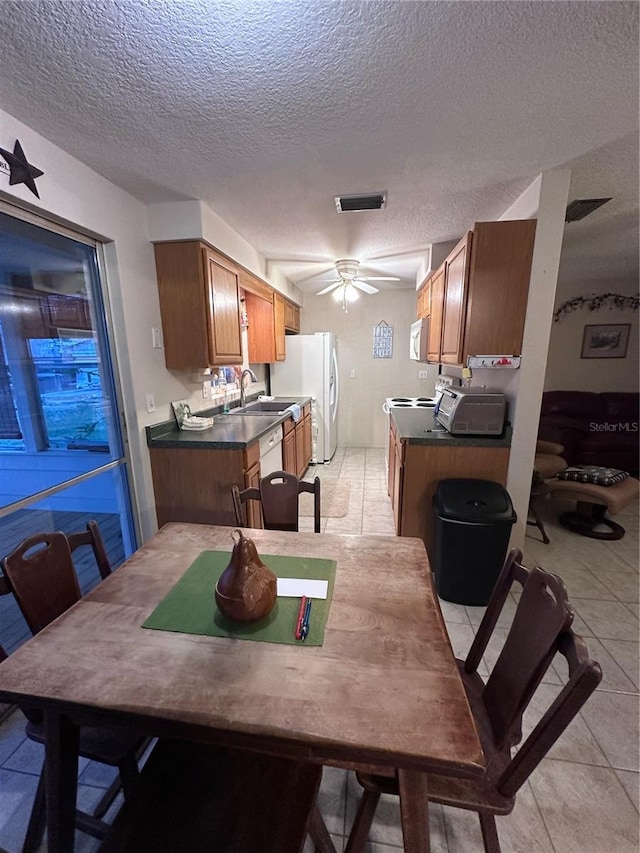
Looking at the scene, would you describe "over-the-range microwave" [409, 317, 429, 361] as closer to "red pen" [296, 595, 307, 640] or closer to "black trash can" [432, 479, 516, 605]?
"black trash can" [432, 479, 516, 605]

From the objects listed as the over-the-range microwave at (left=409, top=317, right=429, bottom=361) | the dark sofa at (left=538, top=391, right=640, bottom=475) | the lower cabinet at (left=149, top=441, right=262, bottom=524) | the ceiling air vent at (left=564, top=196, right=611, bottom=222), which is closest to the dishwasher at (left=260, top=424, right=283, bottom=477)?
the lower cabinet at (left=149, top=441, right=262, bottom=524)

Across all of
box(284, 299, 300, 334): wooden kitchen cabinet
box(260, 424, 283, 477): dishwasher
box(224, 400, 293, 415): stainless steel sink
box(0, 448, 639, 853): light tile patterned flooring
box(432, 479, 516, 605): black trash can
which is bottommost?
box(0, 448, 639, 853): light tile patterned flooring

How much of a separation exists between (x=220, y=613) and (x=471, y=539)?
5.08 feet

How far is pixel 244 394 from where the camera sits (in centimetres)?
374

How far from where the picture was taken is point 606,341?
457 cm

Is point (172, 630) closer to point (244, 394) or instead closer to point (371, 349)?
point (244, 394)

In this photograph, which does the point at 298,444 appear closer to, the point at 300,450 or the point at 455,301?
the point at 300,450

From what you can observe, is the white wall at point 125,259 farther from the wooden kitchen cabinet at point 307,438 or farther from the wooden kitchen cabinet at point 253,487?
the wooden kitchen cabinet at point 307,438

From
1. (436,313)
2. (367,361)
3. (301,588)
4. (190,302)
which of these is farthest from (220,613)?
(367,361)

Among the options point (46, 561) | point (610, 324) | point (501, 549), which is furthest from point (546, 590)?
point (610, 324)

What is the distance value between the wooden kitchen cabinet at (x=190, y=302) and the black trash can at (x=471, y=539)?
1894 mm

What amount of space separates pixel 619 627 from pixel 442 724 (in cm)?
188

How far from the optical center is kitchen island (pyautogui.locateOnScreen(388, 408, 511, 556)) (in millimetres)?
2227

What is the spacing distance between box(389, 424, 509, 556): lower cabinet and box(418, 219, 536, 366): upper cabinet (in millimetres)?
607
